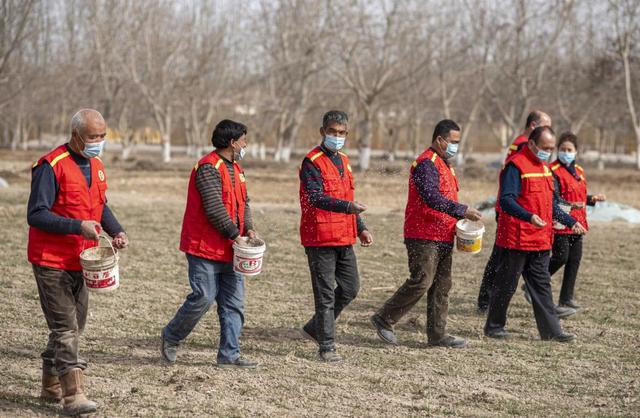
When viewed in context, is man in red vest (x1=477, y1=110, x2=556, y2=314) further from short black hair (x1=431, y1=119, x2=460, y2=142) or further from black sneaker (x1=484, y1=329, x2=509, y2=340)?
short black hair (x1=431, y1=119, x2=460, y2=142)

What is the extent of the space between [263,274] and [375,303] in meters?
2.05

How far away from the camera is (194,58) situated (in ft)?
146

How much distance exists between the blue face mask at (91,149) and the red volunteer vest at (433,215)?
8.50 ft

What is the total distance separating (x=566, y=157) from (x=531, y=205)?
4.70 feet

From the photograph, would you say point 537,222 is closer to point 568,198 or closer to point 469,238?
point 469,238

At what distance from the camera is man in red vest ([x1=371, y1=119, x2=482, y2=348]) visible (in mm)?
6863

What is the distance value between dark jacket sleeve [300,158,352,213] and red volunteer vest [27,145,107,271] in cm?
174

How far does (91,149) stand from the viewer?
5.24m

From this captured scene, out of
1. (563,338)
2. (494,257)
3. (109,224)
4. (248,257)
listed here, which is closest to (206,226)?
(248,257)

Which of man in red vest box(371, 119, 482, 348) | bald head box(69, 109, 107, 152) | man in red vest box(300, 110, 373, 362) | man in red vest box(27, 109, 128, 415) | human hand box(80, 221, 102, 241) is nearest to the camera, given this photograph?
human hand box(80, 221, 102, 241)

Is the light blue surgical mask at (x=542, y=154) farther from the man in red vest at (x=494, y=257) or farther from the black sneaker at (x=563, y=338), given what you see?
the black sneaker at (x=563, y=338)

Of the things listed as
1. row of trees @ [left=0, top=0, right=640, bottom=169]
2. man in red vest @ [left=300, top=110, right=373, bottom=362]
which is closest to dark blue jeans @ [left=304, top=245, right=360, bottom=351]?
man in red vest @ [left=300, top=110, right=373, bottom=362]

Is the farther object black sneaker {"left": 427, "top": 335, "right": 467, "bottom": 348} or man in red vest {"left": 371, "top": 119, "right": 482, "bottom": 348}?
black sneaker {"left": 427, "top": 335, "right": 467, "bottom": 348}

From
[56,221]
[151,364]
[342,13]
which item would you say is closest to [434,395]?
[151,364]
